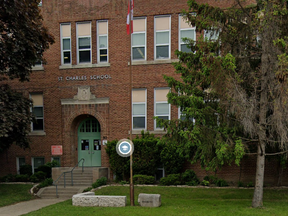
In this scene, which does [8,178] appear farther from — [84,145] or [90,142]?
[90,142]

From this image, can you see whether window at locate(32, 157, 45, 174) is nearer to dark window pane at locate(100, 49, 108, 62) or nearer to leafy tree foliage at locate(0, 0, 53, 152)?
leafy tree foliage at locate(0, 0, 53, 152)

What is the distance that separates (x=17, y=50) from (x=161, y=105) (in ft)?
26.7

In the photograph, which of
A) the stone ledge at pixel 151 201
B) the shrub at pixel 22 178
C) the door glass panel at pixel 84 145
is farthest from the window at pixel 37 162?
the stone ledge at pixel 151 201

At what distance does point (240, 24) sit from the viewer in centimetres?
1020

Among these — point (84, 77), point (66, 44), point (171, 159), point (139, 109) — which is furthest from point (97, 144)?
point (66, 44)

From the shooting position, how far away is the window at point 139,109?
56.3 ft

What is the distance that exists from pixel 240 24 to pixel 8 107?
10.8 meters

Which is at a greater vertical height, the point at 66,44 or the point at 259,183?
the point at 66,44

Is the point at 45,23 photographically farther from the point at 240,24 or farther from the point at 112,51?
the point at 240,24

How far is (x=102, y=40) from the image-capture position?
17578 millimetres

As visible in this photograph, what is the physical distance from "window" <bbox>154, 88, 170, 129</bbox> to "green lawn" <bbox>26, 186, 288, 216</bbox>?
4.37 m

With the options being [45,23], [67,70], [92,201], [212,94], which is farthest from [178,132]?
[45,23]

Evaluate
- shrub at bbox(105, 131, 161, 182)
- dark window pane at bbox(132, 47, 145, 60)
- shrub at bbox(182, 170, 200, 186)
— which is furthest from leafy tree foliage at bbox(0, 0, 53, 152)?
shrub at bbox(182, 170, 200, 186)

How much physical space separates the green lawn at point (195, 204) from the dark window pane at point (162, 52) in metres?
7.50
